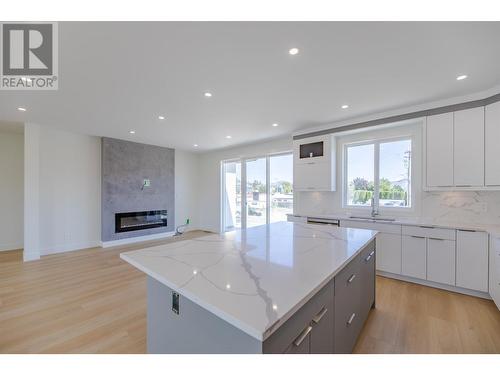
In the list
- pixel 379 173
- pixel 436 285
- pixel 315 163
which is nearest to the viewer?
pixel 436 285

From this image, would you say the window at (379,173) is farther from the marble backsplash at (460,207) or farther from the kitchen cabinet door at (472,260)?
the kitchen cabinet door at (472,260)

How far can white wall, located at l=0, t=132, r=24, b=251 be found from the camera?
4652 millimetres

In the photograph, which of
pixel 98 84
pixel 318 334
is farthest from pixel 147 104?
pixel 318 334

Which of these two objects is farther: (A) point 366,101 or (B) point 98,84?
(A) point 366,101

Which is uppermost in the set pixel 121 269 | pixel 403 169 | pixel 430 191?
pixel 403 169

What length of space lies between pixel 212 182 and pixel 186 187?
35.1 inches

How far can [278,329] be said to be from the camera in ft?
2.72

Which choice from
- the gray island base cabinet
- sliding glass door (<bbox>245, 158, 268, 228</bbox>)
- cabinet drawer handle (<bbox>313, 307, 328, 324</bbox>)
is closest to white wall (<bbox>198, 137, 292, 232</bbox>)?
sliding glass door (<bbox>245, 158, 268, 228</bbox>)

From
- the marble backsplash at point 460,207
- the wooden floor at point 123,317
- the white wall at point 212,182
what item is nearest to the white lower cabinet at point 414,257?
the wooden floor at point 123,317

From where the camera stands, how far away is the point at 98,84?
2504 mm

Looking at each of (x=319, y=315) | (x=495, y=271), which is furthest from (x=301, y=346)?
(x=495, y=271)

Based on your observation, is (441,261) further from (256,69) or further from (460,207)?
(256,69)
